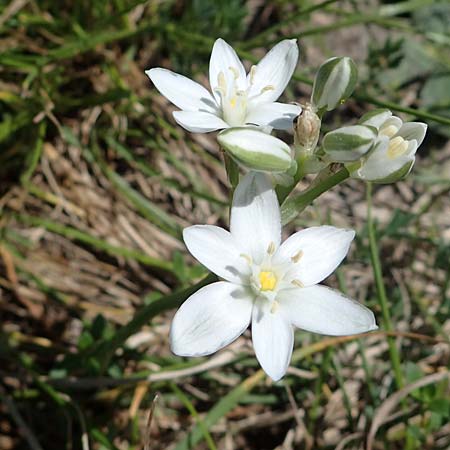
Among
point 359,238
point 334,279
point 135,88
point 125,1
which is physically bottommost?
point 334,279

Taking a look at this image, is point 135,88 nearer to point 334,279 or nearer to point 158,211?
point 158,211

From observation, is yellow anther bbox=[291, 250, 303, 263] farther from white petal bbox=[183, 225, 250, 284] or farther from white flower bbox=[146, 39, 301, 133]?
white flower bbox=[146, 39, 301, 133]

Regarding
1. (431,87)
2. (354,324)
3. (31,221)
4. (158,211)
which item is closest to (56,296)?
(31,221)

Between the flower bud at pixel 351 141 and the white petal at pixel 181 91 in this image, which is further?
the white petal at pixel 181 91

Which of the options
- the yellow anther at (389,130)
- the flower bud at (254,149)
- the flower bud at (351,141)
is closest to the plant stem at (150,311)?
the flower bud at (254,149)

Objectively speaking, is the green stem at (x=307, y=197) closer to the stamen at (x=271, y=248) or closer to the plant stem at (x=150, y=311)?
the stamen at (x=271, y=248)

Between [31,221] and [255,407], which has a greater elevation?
[31,221]
